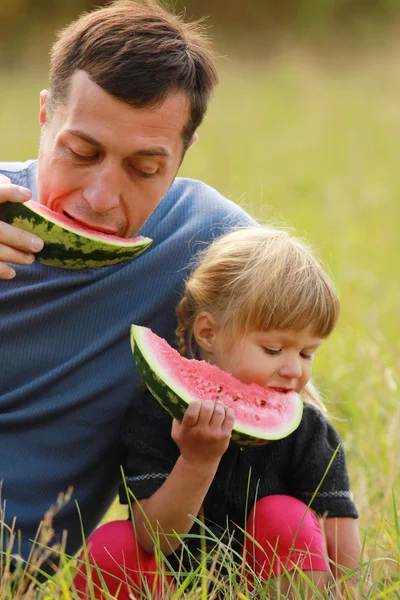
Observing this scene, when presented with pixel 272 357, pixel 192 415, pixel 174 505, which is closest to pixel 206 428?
pixel 192 415

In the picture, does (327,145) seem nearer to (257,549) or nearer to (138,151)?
(138,151)

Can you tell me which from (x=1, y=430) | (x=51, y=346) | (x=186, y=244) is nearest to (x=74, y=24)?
(x=186, y=244)

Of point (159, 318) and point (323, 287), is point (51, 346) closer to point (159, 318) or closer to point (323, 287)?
point (159, 318)

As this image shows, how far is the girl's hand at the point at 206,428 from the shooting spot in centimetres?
282

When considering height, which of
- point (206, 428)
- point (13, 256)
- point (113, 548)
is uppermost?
point (13, 256)

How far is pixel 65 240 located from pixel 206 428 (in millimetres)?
774

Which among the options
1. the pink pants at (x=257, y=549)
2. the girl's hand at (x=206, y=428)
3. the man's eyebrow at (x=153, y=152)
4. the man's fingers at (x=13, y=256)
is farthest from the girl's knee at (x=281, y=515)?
the man's eyebrow at (x=153, y=152)

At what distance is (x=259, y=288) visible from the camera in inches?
126

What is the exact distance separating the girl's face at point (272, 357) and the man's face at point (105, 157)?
0.56 metres

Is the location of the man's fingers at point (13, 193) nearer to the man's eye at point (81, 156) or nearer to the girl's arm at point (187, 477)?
the man's eye at point (81, 156)

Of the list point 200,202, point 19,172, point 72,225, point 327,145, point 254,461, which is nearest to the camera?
point 72,225

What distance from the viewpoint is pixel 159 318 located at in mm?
3586

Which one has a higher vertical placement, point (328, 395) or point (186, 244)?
point (186, 244)

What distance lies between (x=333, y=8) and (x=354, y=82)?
25.1ft
